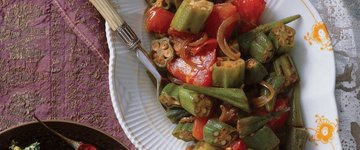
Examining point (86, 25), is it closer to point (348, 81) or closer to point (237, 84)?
point (237, 84)

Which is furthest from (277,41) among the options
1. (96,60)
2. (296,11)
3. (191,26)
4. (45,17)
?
(45,17)

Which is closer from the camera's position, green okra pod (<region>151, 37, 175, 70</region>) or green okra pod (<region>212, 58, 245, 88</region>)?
green okra pod (<region>212, 58, 245, 88</region>)

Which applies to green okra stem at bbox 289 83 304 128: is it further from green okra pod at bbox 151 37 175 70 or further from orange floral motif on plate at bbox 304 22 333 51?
green okra pod at bbox 151 37 175 70

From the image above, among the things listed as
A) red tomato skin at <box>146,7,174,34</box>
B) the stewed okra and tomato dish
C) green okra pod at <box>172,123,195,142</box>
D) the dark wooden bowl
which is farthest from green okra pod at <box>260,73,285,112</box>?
the dark wooden bowl

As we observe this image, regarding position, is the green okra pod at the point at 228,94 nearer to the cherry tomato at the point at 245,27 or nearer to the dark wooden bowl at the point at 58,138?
the cherry tomato at the point at 245,27

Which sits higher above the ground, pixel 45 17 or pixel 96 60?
pixel 45 17

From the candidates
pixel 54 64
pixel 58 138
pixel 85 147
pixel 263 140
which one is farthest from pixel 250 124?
pixel 54 64

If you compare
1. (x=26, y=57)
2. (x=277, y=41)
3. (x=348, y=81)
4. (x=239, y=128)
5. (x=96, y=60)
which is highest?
(x=26, y=57)
